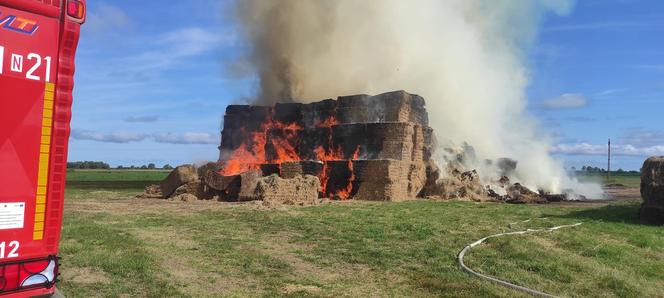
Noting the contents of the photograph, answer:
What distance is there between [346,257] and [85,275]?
4.07m

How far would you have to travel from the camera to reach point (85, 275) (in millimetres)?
7180

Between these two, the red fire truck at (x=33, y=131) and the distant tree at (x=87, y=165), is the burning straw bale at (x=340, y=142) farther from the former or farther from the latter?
the distant tree at (x=87, y=165)

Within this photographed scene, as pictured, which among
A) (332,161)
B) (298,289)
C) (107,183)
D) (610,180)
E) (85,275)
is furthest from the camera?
(610,180)

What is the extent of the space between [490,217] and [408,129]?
976 cm

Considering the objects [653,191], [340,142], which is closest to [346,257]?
[653,191]

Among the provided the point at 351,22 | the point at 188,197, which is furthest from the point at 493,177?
the point at 188,197

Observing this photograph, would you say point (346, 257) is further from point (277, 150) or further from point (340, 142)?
point (277, 150)

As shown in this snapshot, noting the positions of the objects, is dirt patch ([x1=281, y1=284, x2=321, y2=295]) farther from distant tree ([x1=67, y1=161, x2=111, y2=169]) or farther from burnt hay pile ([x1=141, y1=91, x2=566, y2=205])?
distant tree ([x1=67, y1=161, x2=111, y2=169])

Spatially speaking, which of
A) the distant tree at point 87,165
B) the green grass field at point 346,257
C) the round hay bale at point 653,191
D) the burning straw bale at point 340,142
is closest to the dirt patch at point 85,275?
the green grass field at point 346,257

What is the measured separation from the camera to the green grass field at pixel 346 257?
Result: 6.74 m

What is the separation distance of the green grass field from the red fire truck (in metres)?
2.55

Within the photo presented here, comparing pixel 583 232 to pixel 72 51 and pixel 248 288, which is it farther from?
pixel 72 51

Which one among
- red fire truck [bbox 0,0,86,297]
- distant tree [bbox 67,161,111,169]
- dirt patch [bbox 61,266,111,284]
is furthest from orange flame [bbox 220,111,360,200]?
distant tree [bbox 67,161,111,169]

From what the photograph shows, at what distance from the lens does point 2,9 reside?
3.69 metres
